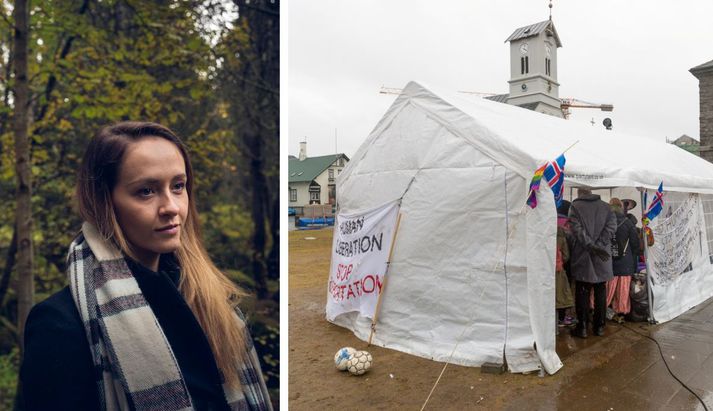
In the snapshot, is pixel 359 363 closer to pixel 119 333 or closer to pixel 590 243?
pixel 590 243

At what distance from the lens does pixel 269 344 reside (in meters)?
1.88

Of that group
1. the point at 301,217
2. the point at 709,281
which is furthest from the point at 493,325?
the point at 301,217

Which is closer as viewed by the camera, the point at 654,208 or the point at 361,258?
the point at 361,258

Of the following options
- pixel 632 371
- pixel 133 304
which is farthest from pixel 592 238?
pixel 133 304

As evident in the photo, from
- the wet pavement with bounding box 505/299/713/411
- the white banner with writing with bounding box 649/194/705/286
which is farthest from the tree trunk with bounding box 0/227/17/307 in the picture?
the white banner with writing with bounding box 649/194/705/286

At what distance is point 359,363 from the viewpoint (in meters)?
5.04

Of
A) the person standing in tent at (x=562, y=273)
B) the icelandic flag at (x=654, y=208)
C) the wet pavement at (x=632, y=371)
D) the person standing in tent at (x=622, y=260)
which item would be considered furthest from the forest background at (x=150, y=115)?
the icelandic flag at (x=654, y=208)

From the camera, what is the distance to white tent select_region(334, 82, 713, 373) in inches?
195

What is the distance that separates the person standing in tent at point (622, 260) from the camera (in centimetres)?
641

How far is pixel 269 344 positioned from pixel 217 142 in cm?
74

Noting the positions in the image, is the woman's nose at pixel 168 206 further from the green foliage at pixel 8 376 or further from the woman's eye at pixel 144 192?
the green foliage at pixel 8 376

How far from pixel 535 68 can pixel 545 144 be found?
41.5m

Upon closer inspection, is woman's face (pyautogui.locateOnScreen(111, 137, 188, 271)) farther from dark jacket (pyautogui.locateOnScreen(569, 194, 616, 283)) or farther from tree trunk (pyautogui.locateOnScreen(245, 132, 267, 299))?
dark jacket (pyautogui.locateOnScreen(569, 194, 616, 283))

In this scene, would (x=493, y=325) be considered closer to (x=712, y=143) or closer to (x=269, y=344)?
(x=269, y=344)
